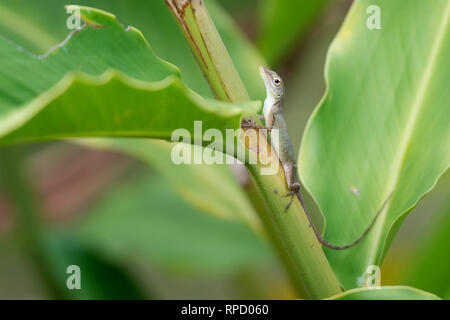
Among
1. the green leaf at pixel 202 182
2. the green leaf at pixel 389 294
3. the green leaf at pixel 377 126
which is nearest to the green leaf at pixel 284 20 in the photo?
the green leaf at pixel 202 182

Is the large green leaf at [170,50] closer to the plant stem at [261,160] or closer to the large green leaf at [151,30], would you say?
the large green leaf at [151,30]

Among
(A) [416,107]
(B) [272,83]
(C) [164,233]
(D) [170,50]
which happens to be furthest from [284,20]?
(C) [164,233]

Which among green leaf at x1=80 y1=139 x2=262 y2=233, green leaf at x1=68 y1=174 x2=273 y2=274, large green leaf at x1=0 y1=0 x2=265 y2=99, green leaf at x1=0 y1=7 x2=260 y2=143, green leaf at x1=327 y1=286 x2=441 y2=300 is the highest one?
large green leaf at x1=0 y1=0 x2=265 y2=99

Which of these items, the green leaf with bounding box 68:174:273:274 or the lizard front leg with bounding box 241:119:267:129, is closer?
A: the lizard front leg with bounding box 241:119:267:129

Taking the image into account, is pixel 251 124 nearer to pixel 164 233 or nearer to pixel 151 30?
pixel 151 30

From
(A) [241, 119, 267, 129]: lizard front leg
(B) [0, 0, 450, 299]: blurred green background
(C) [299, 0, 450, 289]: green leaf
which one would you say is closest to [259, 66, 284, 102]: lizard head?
(B) [0, 0, 450, 299]: blurred green background

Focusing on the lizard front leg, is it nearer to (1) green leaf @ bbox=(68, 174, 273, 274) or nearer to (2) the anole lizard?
(2) the anole lizard

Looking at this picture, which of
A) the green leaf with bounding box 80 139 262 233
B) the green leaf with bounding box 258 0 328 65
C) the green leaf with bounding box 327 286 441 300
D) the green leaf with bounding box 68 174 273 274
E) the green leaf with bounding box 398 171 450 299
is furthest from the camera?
the green leaf with bounding box 68 174 273 274

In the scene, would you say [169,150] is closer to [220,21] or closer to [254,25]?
[220,21]
